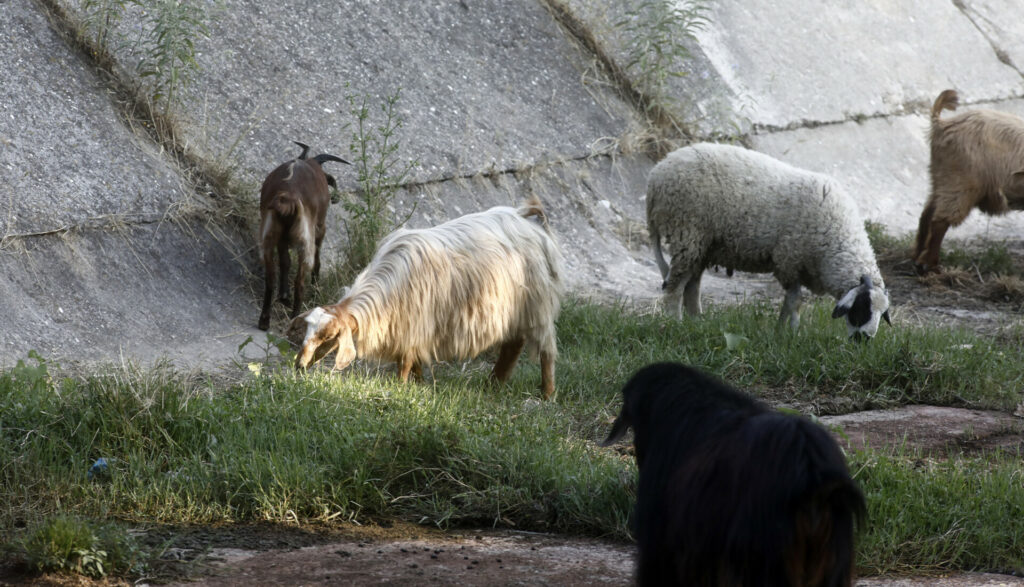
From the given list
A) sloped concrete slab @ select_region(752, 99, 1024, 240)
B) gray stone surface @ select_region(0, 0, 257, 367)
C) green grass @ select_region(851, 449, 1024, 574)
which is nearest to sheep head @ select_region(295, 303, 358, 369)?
gray stone surface @ select_region(0, 0, 257, 367)

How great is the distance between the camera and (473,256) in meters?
6.33

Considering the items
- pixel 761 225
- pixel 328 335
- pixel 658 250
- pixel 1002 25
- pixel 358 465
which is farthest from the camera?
pixel 1002 25

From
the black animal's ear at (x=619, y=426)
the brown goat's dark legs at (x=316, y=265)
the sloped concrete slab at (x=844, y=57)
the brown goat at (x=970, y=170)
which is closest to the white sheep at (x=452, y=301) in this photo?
the brown goat's dark legs at (x=316, y=265)

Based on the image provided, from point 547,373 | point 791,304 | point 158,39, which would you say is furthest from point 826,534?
point 158,39

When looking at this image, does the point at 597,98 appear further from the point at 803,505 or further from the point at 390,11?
the point at 803,505

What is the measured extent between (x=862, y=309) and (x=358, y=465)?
3.94 m

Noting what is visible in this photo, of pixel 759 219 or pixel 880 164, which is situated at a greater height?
pixel 880 164

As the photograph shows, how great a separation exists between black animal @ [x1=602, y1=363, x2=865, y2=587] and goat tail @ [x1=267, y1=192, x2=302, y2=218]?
4518 millimetres

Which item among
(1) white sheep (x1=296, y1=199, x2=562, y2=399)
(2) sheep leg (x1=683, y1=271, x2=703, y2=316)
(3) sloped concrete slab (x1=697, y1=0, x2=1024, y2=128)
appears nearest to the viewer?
(1) white sheep (x1=296, y1=199, x2=562, y2=399)

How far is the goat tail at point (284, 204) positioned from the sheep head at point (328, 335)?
4.74ft

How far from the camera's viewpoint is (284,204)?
23.5ft

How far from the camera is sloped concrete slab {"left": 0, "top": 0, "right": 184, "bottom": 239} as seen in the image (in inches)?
297

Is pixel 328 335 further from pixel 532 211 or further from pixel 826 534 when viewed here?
pixel 826 534

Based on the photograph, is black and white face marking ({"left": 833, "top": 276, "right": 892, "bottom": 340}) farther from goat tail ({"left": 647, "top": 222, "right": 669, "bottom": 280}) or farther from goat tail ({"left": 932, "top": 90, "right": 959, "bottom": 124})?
goat tail ({"left": 932, "top": 90, "right": 959, "bottom": 124})
